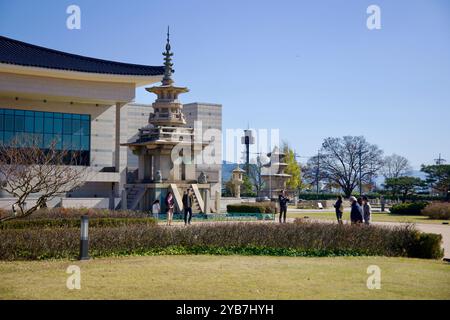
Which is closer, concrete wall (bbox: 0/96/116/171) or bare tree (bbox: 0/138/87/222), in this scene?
bare tree (bbox: 0/138/87/222)

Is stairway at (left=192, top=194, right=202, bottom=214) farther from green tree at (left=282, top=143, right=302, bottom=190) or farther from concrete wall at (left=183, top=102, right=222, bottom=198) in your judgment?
green tree at (left=282, top=143, right=302, bottom=190)

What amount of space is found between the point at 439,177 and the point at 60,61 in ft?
149

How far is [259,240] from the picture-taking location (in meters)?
17.6

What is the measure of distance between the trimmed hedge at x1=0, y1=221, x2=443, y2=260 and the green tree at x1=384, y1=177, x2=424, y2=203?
2031 inches

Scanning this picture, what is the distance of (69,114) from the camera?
164 feet

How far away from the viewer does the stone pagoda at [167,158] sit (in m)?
36.6

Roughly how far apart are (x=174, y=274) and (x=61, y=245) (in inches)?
181

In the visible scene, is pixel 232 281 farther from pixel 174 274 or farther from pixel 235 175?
pixel 235 175

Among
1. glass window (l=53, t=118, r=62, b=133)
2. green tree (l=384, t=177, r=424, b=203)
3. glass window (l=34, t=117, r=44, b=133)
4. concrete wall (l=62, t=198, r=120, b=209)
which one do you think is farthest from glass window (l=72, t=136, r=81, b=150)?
green tree (l=384, t=177, r=424, b=203)

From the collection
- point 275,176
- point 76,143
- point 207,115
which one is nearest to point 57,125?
point 76,143

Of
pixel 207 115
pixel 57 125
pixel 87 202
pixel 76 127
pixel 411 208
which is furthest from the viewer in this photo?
pixel 207 115

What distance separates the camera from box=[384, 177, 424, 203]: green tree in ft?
226

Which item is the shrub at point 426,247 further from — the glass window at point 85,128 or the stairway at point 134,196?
the glass window at point 85,128

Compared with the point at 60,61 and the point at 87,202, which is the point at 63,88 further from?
the point at 87,202
